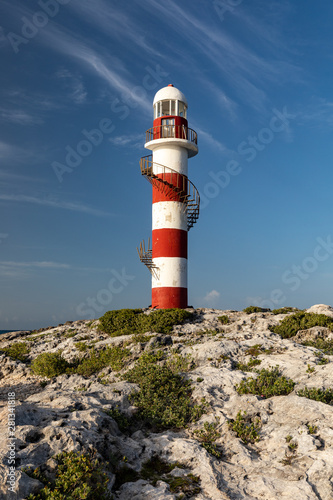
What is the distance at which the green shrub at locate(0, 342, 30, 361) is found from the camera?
20475mm

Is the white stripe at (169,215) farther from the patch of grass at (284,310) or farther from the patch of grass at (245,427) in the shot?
the patch of grass at (245,427)

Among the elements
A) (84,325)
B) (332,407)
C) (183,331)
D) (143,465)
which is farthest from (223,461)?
(84,325)

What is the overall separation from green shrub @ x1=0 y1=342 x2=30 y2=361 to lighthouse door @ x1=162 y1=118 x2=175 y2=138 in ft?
54.7

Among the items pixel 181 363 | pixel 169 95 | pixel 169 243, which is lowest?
pixel 181 363

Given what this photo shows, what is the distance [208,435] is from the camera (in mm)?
9250

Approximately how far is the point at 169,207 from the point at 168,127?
5789 millimetres

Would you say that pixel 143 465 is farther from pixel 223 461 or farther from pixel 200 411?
pixel 200 411

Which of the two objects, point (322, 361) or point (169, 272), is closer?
point (322, 361)

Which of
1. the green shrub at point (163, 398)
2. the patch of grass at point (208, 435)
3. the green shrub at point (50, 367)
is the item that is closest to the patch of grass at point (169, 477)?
the patch of grass at point (208, 435)

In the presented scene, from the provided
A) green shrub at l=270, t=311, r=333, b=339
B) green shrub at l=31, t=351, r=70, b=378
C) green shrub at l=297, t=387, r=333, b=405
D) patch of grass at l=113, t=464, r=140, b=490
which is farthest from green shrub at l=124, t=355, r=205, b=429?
green shrub at l=270, t=311, r=333, b=339

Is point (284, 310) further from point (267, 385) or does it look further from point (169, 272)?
point (267, 385)

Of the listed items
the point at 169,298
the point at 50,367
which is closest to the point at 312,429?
the point at 50,367

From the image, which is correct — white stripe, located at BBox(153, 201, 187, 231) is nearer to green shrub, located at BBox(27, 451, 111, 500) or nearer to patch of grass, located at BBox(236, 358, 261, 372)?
patch of grass, located at BBox(236, 358, 261, 372)

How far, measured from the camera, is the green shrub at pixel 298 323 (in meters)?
18.9
